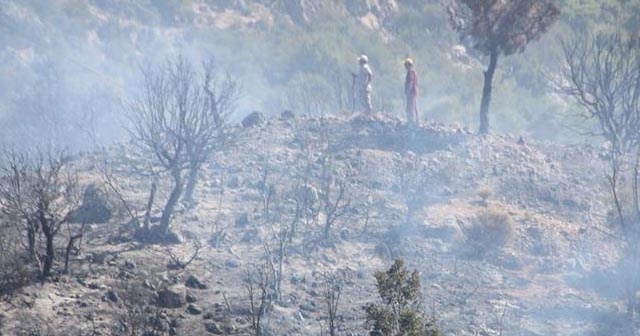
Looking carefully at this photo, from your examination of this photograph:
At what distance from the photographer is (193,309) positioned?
15.1m

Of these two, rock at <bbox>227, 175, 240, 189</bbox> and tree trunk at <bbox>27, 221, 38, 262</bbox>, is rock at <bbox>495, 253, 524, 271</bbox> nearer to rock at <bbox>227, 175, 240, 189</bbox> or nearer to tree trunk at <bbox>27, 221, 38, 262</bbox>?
rock at <bbox>227, 175, 240, 189</bbox>

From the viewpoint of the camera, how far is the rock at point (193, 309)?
15016 mm

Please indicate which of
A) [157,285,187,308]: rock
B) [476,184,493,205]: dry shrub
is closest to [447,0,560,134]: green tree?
[476,184,493,205]: dry shrub

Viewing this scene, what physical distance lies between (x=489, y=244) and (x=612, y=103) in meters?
7.33

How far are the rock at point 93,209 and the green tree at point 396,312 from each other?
8.42m

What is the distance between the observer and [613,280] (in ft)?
63.3

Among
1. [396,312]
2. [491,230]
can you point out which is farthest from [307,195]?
[396,312]

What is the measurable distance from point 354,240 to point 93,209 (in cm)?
497

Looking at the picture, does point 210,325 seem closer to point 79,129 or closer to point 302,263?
point 302,263

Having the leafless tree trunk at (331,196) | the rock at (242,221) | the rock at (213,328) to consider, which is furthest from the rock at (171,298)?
the leafless tree trunk at (331,196)

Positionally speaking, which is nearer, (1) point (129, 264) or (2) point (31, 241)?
(2) point (31, 241)

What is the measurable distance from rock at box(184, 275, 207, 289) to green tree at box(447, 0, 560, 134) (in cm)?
1141

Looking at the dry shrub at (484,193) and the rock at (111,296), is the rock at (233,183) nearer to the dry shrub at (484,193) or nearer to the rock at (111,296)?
the dry shrub at (484,193)

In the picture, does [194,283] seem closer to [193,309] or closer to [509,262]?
[193,309]
